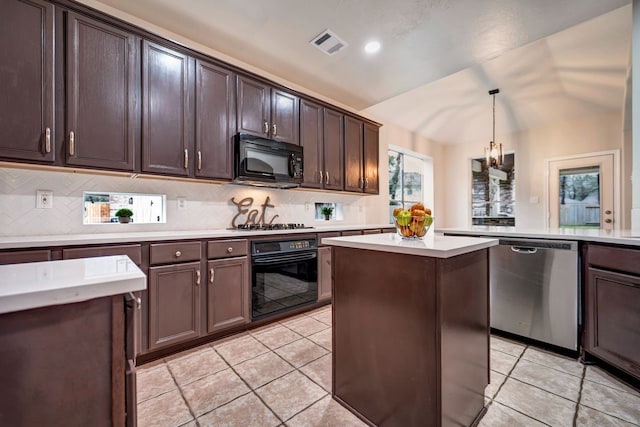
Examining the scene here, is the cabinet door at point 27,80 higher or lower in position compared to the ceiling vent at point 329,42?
lower

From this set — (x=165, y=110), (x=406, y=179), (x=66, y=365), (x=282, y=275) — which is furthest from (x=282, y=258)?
(x=406, y=179)

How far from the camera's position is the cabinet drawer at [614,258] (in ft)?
5.44

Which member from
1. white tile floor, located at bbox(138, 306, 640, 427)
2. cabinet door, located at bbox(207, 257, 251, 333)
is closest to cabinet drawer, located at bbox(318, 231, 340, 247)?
cabinet door, located at bbox(207, 257, 251, 333)

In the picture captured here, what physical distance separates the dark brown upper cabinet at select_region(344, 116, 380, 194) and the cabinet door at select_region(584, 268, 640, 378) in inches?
102

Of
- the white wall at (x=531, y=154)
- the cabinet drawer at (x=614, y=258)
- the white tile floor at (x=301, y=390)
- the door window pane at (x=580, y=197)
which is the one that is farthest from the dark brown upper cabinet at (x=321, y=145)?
the door window pane at (x=580, y=197)

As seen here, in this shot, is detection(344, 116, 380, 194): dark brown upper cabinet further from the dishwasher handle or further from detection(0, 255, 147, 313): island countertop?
detection(0, 255, 147, 313): island countertop

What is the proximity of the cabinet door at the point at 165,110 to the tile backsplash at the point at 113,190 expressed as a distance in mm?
307

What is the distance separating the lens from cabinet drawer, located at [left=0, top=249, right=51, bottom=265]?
1504 millimetres

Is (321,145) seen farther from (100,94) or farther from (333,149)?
(100,94)

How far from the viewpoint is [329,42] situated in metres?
2.61

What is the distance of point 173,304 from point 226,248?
0.56 m

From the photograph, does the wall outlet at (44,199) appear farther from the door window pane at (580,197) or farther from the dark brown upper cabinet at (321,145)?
the door window pane at (580,197)

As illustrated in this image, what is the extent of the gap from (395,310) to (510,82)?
14.2 ft

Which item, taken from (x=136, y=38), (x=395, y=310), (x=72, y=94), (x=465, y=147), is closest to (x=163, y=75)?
(x=136, y=38)
